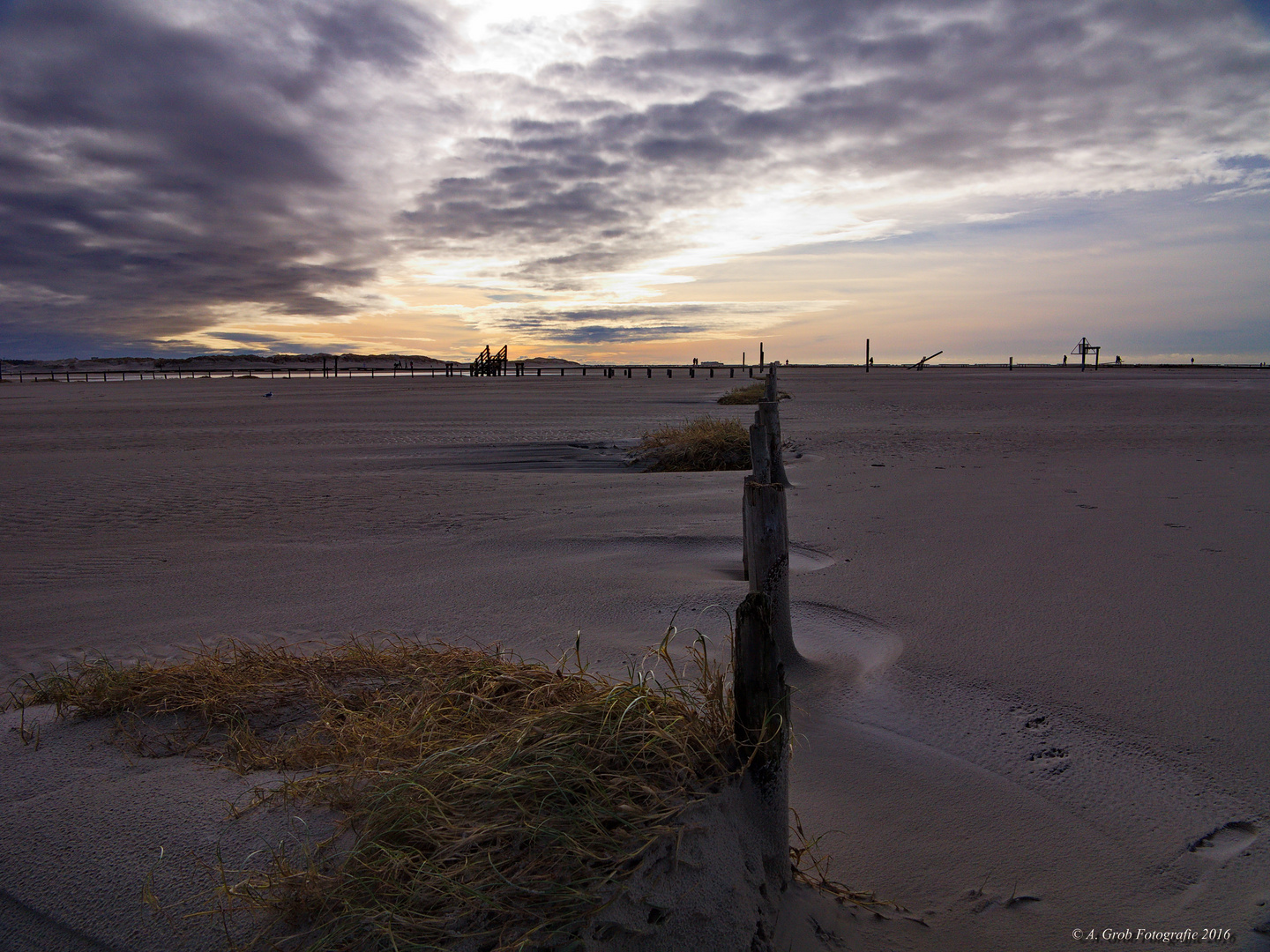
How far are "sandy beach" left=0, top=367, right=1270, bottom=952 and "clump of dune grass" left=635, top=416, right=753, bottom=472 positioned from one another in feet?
3.05

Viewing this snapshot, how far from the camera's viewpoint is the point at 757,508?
152 inches

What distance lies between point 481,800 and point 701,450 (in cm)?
999

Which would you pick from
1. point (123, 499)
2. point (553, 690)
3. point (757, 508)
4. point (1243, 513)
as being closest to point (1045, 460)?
point (1243, 513)

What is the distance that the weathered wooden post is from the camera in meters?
2.17

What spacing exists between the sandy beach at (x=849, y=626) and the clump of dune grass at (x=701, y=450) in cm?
93

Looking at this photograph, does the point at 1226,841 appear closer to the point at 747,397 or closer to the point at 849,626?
the point at 849,626

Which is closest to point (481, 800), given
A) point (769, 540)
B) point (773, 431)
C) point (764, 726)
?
point (764, 726)

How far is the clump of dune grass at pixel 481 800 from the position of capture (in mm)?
1745

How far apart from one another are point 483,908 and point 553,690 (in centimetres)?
111

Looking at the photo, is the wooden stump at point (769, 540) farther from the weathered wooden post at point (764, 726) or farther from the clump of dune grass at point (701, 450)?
the clump of dune grass at point (701, 450)

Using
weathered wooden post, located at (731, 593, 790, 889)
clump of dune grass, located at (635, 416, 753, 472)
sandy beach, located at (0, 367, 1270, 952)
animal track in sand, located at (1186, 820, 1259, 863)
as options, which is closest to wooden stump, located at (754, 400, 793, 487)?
sandy beach, located at (0, 367, 1270, 952)

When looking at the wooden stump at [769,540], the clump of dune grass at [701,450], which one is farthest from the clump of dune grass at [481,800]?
the clump of dune grass at [701,450]

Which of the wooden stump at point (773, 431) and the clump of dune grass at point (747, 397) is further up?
the clump of dune grass at point (747, 397)

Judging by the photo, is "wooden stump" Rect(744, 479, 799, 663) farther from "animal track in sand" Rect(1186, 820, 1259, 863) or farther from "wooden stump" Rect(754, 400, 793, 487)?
"wooden stump" Rect(754, 400, 793, 487)
